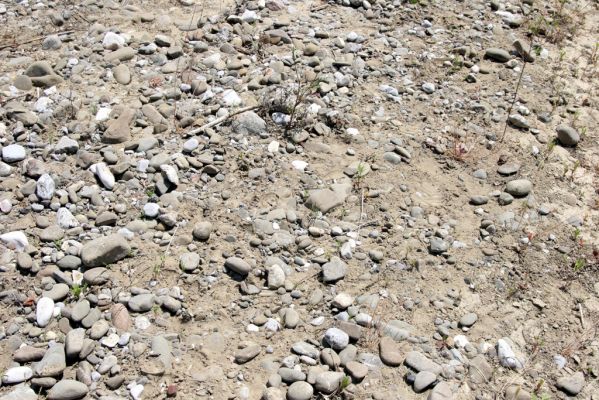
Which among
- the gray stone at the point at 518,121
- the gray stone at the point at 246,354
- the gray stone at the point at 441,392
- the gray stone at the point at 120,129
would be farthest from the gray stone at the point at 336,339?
the gray stone at the point at 518,121

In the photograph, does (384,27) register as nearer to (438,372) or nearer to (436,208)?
(436,208)

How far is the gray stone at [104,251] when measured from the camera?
468cm

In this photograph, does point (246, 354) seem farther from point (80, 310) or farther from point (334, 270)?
point (80, 310)

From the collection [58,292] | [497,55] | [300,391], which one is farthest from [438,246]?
[497,55]

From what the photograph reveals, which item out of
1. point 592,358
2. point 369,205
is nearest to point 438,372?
point 592,358

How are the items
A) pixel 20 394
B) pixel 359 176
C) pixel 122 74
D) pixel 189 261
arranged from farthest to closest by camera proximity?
pixel 122 74, pixel 359 176, pixel 189 261, pixel 20 394

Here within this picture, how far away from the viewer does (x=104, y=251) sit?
4.71 m

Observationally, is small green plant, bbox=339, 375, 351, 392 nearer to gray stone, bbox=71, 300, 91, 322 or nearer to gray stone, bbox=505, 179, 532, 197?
gray stone, bbox=71, 300, 91, 322

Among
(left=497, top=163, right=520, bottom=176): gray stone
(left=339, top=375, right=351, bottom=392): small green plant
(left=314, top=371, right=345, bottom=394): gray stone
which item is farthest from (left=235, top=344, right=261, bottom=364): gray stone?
(left=497, top=163, right=520, bottom=176): gray stone

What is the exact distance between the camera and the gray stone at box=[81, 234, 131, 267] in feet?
15.4

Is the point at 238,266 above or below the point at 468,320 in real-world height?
above

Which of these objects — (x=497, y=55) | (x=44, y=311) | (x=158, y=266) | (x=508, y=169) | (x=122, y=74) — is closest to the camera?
(x=44, y=311)

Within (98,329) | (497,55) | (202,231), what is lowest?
(98,329)

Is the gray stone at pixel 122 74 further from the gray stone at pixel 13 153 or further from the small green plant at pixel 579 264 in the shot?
the small green plant at pixel 579 264
